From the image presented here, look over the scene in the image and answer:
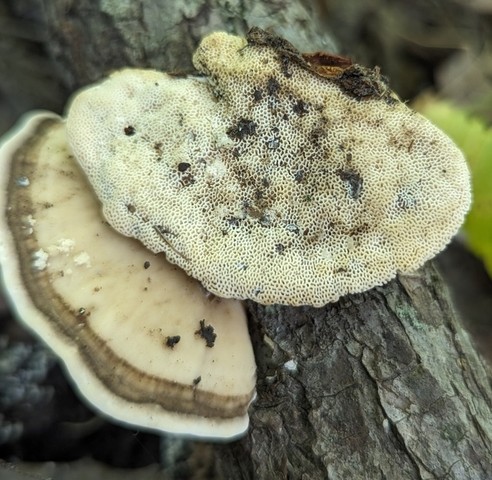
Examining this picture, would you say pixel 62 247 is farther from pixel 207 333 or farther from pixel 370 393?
pixel 370 393

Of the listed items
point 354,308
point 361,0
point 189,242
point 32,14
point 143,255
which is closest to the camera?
point 189,242

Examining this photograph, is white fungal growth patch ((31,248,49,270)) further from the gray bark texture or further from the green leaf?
the green leaf

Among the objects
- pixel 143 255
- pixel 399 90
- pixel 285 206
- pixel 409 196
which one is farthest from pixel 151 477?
pixel 399 90

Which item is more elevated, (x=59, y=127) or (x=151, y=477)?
(x=59, y=127)

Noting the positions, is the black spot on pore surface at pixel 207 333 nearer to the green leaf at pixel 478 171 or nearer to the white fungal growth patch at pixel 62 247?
the white fungal growth patch at pixel 62 247

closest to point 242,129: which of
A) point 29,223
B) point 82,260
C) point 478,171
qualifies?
point 82,260

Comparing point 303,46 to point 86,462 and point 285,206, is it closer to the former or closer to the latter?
point 285,206

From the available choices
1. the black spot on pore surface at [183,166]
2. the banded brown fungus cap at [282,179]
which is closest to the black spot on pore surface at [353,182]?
the banded brown fungus cap at [282,179]
